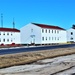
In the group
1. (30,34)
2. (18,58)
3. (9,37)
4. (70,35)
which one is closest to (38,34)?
(30,34)

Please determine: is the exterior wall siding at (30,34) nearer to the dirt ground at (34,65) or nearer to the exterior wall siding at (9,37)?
the exterior wall siding at (9,37)

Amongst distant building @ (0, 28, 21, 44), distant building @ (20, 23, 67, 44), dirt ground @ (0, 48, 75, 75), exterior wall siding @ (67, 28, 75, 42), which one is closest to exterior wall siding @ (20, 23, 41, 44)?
distant building @ (20, 23, 67, 44)

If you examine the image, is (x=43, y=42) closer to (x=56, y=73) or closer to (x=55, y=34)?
(x=55, y=34)

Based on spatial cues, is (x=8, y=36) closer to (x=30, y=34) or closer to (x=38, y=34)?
(x=30, y=34)

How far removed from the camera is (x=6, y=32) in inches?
3305

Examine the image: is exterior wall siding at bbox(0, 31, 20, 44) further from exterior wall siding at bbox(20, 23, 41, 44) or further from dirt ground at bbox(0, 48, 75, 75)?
dirt ground at bbox(0, 48, 75, 75)

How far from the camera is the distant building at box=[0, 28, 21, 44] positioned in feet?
271

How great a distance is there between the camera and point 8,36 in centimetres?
8481

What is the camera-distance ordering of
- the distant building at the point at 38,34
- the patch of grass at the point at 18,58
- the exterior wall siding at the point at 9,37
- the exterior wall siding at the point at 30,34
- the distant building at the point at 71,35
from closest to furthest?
the patch of grass at the point at 18,58, the distant building at the point at 38,34, the exterior wall siding at the point at 30,34, the exterior wall siding at the point at 9,37, the distant building at the point at 71,35

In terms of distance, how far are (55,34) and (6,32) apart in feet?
55.4

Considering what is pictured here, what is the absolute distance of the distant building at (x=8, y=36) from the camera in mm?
82750

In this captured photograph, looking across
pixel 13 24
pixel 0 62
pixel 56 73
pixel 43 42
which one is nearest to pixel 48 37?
pixel 43 42

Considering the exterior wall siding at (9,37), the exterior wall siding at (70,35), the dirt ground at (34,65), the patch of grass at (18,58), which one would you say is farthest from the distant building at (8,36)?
the dirt ground at (34,65)

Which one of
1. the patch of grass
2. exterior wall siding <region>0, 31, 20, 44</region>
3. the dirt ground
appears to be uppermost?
exterior wall siding <region>0, 31, 20, 44</region>
